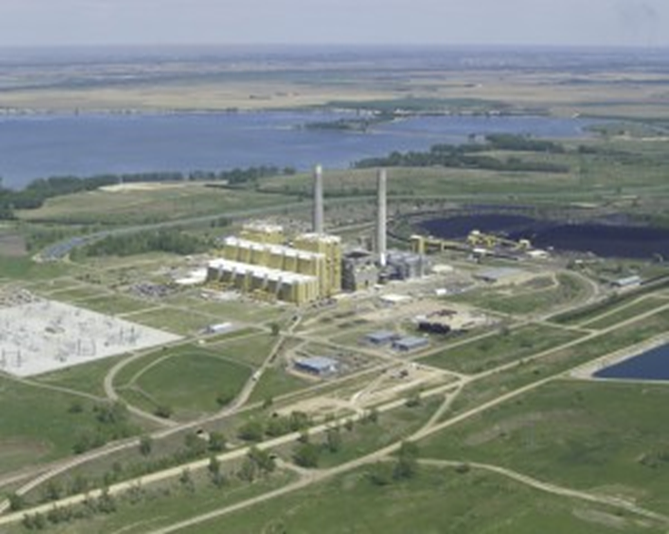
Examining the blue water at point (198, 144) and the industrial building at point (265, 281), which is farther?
the blue water at point (198, 144)

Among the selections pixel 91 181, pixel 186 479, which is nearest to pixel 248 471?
pixel 186 479

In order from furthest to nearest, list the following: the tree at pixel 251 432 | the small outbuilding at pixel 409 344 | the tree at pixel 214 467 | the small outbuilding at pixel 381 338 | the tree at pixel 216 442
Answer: the small outbuilding at pixel 381 338, the small outbuilding at pixel 409 344, the tree at pixel 251 432, the tree at pixel 216 442, the tree at pixel 214 467

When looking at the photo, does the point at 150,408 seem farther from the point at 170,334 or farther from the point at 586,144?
the point at 586,144

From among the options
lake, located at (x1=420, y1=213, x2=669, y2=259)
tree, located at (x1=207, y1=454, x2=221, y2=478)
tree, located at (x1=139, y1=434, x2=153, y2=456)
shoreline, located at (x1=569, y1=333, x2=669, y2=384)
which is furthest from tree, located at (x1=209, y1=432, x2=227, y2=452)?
lake, located at (x1=420, y1=213, x2=669, y2=259)

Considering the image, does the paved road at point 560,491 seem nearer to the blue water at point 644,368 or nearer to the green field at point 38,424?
the blue water at point 644,368

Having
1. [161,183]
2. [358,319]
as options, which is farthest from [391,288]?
[161,183]

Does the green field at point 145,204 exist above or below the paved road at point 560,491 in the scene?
below

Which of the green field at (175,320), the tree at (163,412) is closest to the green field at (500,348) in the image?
the green field at (175,320)

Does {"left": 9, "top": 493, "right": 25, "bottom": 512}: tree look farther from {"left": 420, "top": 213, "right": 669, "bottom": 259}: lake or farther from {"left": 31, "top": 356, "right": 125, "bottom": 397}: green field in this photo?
{"left": 420, "top": 213, "right": 669, "bottom": 259}: lake
